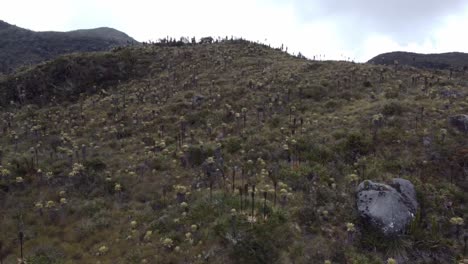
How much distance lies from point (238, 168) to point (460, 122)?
12.6 meters

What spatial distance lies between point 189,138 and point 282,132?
582 centimetres

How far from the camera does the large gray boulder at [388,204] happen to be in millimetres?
13680

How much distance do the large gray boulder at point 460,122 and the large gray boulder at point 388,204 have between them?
7.11 meters

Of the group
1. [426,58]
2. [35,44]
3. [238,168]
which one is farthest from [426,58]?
[35,44]

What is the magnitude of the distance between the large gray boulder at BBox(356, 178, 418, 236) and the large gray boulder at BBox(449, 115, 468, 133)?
711cm

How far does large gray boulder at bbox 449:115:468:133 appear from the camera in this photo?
20109 millimetres

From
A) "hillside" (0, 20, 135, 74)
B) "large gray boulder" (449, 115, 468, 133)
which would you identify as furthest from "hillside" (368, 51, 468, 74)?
"large gray boulder" (449, 115, 468, 133)

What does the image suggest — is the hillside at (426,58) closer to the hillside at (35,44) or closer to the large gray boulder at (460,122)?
the hillside at (35,44)

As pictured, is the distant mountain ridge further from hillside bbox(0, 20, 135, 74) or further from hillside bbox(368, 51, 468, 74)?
hillside bbox(0, 20, 135, 74)

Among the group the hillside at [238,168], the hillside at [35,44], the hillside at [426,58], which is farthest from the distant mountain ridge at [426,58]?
the hillside at [238,168]

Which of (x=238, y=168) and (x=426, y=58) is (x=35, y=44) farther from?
(x=238, y=168)

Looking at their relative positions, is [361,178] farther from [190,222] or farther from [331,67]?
[331,67]

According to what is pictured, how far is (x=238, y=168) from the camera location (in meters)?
18.9

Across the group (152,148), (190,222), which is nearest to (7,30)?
(152,148)
